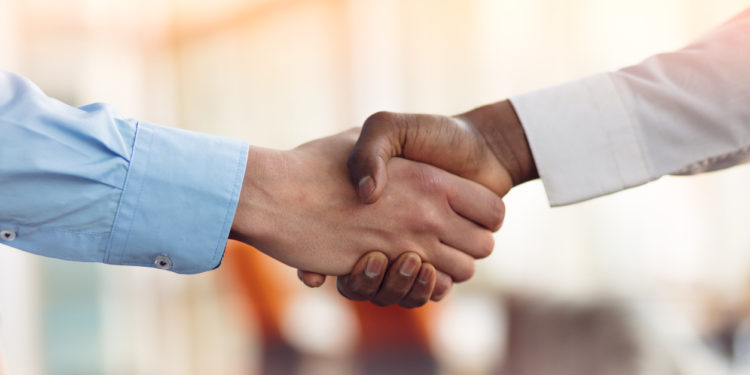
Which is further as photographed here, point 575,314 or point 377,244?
point 575,314

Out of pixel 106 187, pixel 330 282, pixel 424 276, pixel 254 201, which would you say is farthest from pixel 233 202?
pixel 330 282

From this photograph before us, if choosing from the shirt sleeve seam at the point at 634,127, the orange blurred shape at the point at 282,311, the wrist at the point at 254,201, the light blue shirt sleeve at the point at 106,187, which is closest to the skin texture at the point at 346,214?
the wrist at the point at 254,201

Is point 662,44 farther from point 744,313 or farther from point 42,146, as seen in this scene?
point 42,146

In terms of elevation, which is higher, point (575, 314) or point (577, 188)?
point (577, 188)

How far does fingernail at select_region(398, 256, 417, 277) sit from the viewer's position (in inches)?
57.3

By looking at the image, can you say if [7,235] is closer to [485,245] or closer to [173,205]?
[173,205]

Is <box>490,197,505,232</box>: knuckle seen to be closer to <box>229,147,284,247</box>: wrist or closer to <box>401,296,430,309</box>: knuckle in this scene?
<box>401,296,430,309</box>: knuckle

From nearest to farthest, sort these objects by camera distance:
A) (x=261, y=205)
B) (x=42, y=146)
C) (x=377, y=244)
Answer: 1. (x=42, y=146)
2. (x=261, y=205)
3. (x=377, y=244)

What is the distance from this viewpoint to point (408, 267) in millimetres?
1457

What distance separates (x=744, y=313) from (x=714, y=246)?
0.85 m

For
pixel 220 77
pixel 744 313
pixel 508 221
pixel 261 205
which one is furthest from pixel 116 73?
pixel 744 313

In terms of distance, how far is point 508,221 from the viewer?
3.72 m

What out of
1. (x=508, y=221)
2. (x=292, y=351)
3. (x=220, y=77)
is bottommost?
(x=292, y=351)

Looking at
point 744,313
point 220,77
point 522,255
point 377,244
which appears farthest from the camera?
point 220,77
